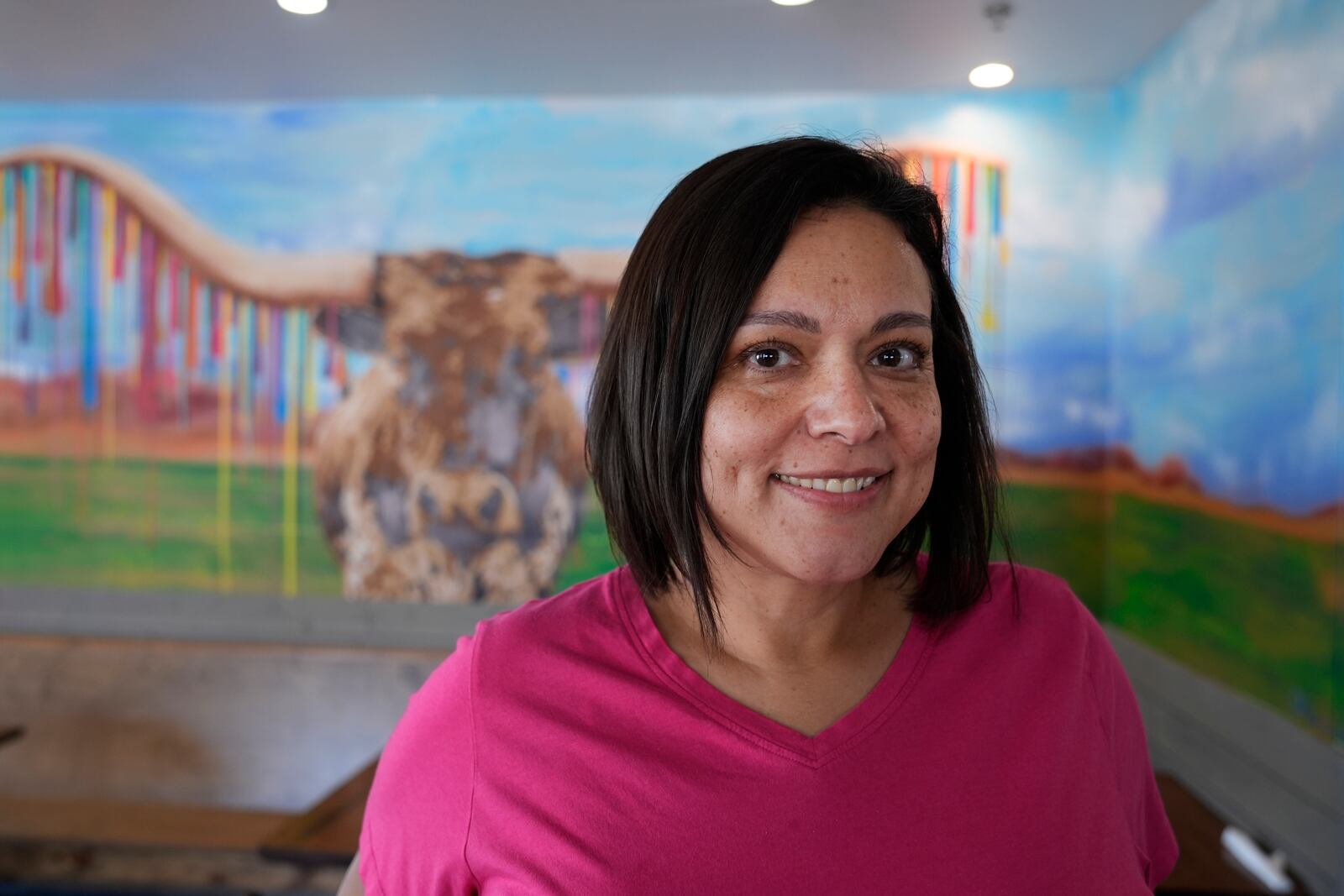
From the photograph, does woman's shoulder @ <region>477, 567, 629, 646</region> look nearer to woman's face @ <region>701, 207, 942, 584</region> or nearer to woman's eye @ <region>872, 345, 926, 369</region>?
woman's face @ <region>701, 207, 942, 584</region>

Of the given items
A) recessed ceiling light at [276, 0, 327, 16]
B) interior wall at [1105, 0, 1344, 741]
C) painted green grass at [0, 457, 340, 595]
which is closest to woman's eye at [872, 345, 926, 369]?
interior wall at [1105, 0, 1344, 741]

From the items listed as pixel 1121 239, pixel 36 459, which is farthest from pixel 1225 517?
pixel 36 459

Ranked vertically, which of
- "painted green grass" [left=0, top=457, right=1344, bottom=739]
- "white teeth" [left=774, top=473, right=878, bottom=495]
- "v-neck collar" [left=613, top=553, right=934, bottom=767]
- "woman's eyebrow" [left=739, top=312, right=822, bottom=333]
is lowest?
"painted green grass" [left=0, top=457, right=1344, bottom=739]

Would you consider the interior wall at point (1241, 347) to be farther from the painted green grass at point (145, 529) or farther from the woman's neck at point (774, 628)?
the painted green grass at point (145, 529)

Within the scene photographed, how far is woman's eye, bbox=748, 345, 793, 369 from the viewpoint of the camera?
2.84ft

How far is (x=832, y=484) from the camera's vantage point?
85 cm

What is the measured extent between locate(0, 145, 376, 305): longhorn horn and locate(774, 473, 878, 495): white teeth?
2814 mm

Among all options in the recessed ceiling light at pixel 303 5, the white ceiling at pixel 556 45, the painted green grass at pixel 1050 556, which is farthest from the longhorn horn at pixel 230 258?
the recessed ceiling light at pixel 303 5

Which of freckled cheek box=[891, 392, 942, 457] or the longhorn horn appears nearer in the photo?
freckled cheek box=[891, 392, 942, 457]

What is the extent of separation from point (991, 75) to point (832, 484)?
2532 mm

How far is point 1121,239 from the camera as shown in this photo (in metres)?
3.11

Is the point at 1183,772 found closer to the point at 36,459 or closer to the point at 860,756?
the point at 860,756

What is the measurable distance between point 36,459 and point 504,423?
168cm

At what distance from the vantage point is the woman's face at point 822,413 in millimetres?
847
